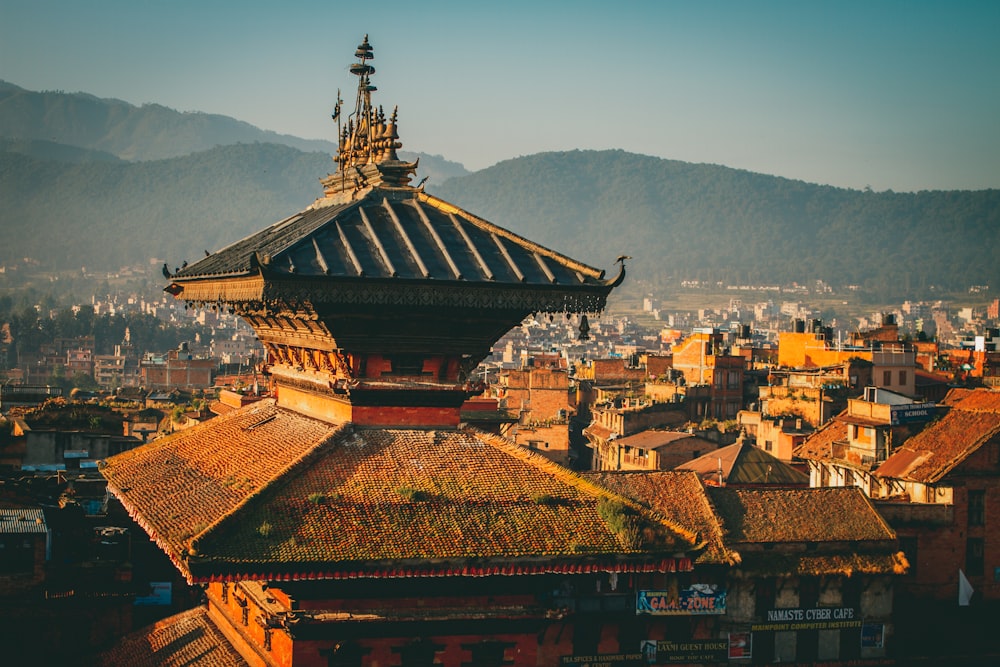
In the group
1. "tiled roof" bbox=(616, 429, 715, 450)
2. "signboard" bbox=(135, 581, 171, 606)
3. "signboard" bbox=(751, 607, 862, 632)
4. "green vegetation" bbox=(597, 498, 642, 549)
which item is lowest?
"signboard" bbox=(751, 607, 862, 632)

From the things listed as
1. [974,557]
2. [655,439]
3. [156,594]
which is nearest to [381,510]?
[156,594]

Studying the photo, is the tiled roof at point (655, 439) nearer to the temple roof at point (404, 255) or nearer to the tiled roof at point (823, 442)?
the tiled roof at point (823, 442)

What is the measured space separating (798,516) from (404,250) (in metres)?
29.6

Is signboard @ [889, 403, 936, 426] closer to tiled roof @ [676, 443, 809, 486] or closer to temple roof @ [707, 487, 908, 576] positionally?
tiled roof @ [676, 443, 809, 486]

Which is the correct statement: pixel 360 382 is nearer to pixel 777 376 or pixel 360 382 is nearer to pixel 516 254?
pixel 516 254

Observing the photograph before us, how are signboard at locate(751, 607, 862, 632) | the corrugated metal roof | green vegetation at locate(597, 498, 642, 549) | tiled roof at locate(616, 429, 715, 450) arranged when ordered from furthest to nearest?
tiled roof at locate(616, 429, 715, 450) → signboard at locate(751, 607, 862, 632) → the corrugated metal roof → green vegetation at locate(597, 498, 642, 549)

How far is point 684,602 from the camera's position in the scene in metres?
35.1

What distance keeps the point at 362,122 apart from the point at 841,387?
199ft

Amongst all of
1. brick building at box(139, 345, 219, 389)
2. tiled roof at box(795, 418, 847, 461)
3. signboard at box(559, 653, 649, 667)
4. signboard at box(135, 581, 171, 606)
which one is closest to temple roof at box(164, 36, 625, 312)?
signboard at box(135, 581, 171, 606)

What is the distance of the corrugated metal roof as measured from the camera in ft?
88.0

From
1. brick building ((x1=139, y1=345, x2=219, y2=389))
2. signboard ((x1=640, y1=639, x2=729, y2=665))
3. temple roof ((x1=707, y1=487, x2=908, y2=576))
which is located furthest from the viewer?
brick building ((x1=139, y1=345, x2=219, y2=389))

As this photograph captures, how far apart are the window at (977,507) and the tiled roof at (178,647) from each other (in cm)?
3371

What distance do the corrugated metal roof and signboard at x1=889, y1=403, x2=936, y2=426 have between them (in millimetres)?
31523

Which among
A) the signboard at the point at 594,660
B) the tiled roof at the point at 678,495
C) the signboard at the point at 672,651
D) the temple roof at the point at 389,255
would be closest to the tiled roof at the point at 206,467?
the temple roof at the point at 389,255
